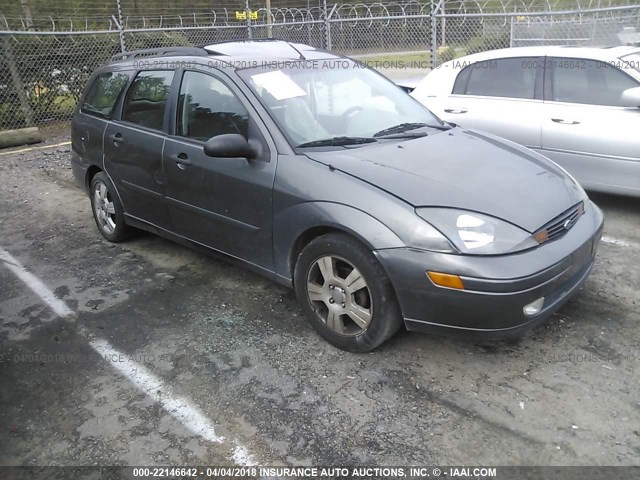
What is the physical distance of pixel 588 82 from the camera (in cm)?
536

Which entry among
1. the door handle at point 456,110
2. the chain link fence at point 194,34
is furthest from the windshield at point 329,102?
the chain link fence at point 194,34

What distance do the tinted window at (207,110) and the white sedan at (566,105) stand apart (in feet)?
10.1

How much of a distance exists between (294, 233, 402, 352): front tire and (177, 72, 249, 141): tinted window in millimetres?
978

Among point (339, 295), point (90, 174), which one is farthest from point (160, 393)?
point (90, 174)

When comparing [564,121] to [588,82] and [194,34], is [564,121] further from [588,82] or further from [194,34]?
[194,34]

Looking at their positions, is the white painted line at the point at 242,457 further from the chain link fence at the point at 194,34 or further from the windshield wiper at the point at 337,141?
the chain link fence at the point at 194,34

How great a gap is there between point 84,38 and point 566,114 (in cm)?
962

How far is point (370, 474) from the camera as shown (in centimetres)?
244

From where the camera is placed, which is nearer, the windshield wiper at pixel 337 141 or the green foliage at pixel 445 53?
the windshield wiper at pixel 337 141

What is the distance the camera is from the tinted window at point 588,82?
17.0 feet

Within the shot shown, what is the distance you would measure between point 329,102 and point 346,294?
1378 mm

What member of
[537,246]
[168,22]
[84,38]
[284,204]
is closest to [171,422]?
[284,204]

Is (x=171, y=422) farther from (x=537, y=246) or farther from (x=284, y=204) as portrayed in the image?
(x=537, y=246)

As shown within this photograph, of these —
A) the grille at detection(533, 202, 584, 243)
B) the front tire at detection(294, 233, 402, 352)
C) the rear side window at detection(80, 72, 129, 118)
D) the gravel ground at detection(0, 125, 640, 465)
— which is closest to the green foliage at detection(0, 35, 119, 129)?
the rear side window at detection(80, 72, 129, 118)
